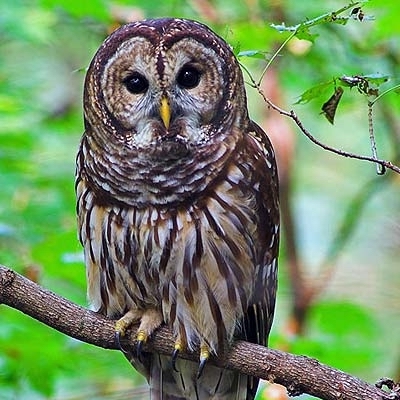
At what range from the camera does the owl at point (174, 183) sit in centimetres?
330

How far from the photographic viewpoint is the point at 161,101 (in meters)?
3.24

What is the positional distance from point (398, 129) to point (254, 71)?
3.41 ft

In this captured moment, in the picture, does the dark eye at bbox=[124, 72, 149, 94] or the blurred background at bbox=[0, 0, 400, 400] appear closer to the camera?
the dark eye at bbox=[124, 72, 149, 94]

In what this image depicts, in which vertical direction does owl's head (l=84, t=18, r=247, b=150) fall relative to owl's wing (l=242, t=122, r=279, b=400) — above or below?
above

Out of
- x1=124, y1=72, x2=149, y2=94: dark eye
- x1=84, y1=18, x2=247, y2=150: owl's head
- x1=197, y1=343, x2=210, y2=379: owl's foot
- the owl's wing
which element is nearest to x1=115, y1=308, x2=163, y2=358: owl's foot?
x1=197, y1=343, x2=210, y2=379: owl's foot

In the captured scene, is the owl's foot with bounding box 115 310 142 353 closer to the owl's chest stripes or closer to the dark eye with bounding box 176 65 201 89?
the owl's chest stripes

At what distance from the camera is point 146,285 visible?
11.2 ft

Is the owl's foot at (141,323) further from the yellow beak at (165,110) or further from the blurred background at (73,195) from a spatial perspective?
the yellow beak at (165,110)

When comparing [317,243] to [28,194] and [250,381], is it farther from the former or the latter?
[250,381]

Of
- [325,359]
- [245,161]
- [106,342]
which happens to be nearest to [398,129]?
[325,359]

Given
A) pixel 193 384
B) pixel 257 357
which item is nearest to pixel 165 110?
pixel 257 357

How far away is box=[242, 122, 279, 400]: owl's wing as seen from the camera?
3.45m

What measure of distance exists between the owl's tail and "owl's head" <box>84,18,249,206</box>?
0.81 metres

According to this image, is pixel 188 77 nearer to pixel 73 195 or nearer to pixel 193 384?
pixel 193 384
